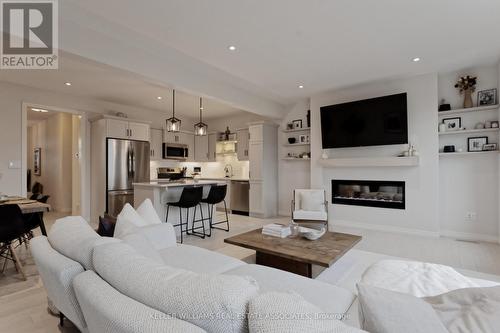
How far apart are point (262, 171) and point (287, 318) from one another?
5.40 m

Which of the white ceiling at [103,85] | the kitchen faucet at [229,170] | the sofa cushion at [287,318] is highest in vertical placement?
the white ceiling at [103,85]

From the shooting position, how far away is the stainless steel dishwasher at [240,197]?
651cm

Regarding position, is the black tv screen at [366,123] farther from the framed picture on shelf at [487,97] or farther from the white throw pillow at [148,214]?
the white throw pillow at [148,214]

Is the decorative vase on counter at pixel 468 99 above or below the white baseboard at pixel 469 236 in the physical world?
above

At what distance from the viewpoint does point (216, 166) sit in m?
7.94

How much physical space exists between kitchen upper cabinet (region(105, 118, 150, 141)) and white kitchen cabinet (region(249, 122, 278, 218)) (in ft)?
8.25

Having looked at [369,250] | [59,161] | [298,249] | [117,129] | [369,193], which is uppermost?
[117,129]

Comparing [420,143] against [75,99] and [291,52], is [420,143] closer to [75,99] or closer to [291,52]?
[291,52]

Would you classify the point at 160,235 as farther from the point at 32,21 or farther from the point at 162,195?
the point at 32,21

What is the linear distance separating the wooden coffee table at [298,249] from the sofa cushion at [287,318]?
1.52 m

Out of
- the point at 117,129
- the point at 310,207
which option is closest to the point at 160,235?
the point at 310,207

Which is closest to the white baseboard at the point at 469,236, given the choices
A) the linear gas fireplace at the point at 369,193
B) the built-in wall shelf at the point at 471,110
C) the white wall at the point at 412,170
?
the white wall at the point at 412,170

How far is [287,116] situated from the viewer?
632cm

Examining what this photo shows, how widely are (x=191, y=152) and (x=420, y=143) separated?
5712 mm
